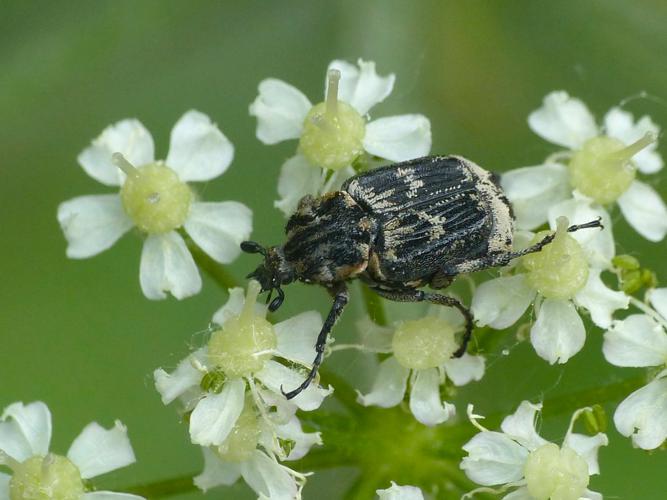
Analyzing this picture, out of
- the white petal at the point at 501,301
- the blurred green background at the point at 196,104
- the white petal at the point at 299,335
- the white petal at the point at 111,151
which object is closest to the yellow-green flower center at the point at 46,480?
the white petal at the point at 299,335

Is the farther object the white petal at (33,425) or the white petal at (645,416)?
the white petal at (33,425)

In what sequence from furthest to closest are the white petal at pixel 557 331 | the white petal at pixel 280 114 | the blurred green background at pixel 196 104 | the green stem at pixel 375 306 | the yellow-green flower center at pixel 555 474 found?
1. the blurred green background at pixel 196 104
2. the white petal at pixel 280 114
3. the green stem at pixel 375 306
4. the white petal at pixel 557 331
5. the yellow-green flower center at pixel 555 474

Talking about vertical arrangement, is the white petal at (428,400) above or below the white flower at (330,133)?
below

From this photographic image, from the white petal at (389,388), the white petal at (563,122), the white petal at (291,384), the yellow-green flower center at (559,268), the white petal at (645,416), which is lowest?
the white petal at (645,416)

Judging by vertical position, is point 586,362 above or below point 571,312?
below

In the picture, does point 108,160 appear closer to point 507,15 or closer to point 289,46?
point 289,46

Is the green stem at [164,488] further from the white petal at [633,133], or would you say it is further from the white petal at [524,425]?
the white petal at [633,133]

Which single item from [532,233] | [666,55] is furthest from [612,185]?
[666,55]
